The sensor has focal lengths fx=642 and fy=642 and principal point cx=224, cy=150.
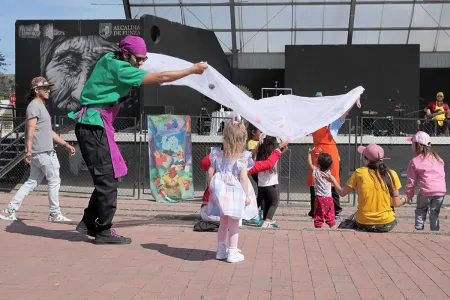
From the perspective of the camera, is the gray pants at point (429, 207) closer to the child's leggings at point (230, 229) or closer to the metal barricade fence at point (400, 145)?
the child's leggings at point (230, 229)

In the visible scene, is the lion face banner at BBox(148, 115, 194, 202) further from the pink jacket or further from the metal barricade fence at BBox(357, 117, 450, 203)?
the pink jacket

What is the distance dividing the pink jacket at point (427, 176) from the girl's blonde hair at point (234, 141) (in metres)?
3.36

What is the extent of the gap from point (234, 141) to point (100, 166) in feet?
4.82

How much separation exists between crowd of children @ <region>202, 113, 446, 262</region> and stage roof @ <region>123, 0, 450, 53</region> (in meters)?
16.5

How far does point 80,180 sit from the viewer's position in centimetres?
1645

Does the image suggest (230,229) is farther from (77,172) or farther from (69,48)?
(69,48)

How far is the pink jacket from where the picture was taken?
8.85m

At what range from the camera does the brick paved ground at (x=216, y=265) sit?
16.6 ft

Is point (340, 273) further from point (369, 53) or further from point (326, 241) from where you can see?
point (369, 53)

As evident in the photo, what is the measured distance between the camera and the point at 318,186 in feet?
31.5

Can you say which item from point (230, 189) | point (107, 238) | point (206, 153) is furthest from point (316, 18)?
point (230, 189)

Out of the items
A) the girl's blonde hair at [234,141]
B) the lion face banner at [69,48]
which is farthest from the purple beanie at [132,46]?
the lion face banner at [69,48]

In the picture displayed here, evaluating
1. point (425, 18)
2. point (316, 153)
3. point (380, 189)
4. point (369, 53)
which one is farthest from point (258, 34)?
point (380, 189)

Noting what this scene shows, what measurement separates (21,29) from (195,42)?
6.39m
